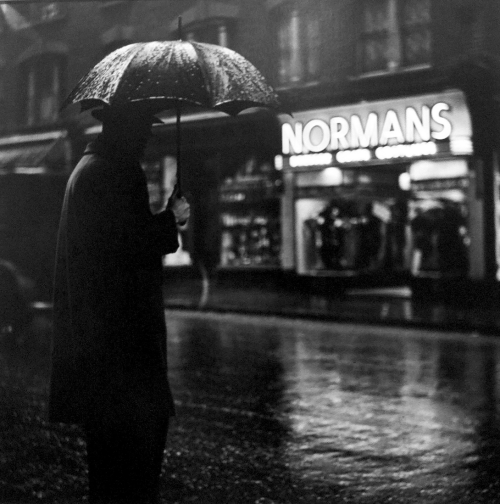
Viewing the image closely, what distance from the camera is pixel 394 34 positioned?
20.7m

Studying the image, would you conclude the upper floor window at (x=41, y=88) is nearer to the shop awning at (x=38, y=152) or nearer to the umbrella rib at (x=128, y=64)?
the shop awning at (x=38, y=152)

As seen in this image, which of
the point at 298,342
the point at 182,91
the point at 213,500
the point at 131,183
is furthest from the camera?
the point at 298,342

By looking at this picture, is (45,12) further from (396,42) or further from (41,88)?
(396,42)

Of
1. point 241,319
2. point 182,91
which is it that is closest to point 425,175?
point 241,319

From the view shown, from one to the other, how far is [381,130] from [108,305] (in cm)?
1761

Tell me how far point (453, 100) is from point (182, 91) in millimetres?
16458

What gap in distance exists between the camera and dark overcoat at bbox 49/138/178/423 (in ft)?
12.1

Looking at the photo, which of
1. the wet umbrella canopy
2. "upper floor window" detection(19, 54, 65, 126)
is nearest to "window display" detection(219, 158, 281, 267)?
"upper floor window" detection(19, 54, 65, 126)

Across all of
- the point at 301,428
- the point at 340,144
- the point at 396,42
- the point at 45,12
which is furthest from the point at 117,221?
the point at 45,12

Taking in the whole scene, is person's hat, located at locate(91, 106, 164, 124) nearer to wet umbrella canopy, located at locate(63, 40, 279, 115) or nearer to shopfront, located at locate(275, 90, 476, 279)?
wet umbrella canopy, located at locate(63, 40, 279, 115)

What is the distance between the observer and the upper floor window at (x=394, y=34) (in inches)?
795

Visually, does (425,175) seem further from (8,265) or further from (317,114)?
(8,265)

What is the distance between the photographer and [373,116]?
2098 centimetres

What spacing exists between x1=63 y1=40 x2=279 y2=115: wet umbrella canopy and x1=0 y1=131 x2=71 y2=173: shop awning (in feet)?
79.3
